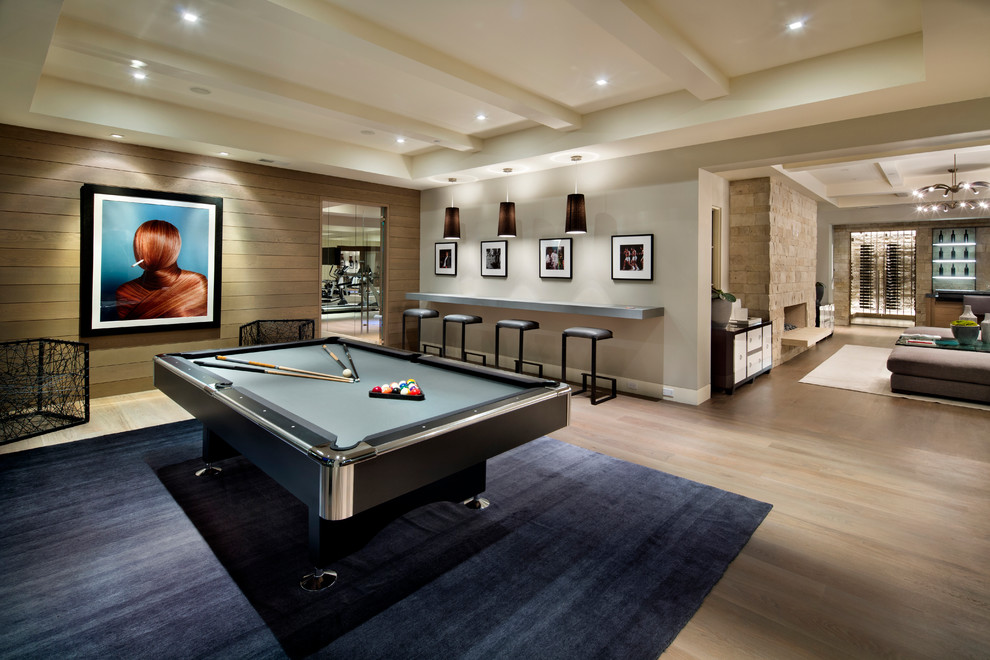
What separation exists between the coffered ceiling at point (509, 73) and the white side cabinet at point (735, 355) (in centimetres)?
177

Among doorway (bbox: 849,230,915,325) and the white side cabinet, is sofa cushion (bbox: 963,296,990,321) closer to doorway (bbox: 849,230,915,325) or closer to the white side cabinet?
doorway (bbox: 849,230,915,325)

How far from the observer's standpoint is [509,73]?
3791 millimetres

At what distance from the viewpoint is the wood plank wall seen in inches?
175

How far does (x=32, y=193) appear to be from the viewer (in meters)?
4.48

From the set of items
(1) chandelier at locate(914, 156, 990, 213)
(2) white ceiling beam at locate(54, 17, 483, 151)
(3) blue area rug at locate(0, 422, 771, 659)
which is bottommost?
(3) blue area rug at locate(0, 422, 771, 659)

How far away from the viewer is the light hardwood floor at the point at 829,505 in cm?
187

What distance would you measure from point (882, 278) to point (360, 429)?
44.7 feet

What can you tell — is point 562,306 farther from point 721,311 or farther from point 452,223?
point 452,223

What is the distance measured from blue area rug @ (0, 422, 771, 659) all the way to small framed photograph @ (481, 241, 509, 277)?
3.71 metres

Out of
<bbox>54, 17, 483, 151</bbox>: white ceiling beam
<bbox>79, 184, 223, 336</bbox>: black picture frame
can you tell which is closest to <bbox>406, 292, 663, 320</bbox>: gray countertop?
<bbox>54, 17, 483, 151</bbox>: white ceiling beam

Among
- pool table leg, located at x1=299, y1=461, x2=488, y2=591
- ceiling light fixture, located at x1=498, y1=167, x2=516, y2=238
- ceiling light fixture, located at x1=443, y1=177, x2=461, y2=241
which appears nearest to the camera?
pool table leg, located at x1=299, y1=461, x2=488, y2=591

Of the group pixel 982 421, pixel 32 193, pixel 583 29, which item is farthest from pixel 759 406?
pixel 32 193

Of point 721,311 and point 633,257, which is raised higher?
point 633,257

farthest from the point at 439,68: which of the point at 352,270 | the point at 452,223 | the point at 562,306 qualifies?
the point at 352,270
